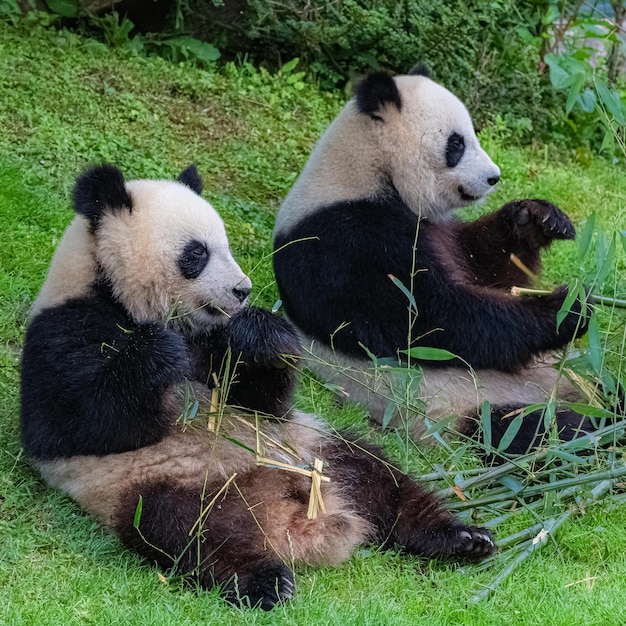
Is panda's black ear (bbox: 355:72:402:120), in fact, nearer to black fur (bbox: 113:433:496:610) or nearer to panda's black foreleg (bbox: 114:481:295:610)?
black fur (bbox: 113:433:496:610)

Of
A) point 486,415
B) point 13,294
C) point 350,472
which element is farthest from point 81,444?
point 13,294

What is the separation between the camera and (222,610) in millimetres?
3605

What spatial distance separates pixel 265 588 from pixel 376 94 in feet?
9.54

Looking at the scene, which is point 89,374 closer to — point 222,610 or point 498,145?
point 222,610

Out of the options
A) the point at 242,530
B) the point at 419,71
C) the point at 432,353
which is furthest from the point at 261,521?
the point at 419,71

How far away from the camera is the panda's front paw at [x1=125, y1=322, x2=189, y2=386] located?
3.93 meters

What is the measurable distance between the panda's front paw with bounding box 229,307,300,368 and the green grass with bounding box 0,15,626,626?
74cm

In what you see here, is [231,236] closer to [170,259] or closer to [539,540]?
[170,259]

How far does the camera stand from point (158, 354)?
13.0 ft

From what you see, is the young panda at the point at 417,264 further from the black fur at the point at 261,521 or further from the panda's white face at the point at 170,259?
the panda's white face at the point at 170,259

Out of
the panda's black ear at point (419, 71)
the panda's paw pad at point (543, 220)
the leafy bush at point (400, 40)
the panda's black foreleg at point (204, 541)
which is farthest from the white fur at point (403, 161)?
the leafy bush at point (400, 40)

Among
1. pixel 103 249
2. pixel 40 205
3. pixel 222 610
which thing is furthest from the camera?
pixel 40 205

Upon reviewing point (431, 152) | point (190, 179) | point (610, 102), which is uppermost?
point (610, 102)

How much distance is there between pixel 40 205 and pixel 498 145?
13.0ft
